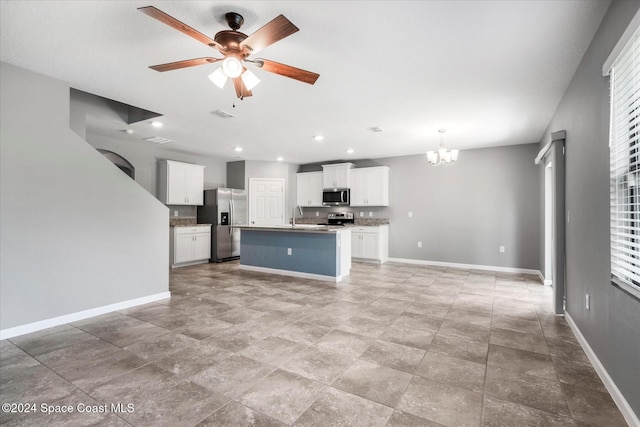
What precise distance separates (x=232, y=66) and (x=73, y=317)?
3158 mm

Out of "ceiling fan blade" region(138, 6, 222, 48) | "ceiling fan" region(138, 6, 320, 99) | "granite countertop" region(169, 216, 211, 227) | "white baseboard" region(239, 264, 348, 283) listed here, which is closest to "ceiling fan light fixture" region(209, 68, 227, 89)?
"ceiling fan" region(138, 6, 320, 99)

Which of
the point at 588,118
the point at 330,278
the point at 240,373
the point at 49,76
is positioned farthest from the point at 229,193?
the point at 588,118

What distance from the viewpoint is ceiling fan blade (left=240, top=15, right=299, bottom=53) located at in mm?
1775

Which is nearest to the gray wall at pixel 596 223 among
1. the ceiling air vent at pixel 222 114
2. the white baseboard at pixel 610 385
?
the white baseboard at pixel 610 385

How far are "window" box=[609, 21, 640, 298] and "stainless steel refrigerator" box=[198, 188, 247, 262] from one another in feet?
21.5

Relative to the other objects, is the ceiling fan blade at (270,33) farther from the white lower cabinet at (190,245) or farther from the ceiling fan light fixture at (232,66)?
the white lower cabinet at (190,245)

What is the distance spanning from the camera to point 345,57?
262 cm

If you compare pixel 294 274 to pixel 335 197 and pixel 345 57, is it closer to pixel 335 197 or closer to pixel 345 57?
pixel 335 197

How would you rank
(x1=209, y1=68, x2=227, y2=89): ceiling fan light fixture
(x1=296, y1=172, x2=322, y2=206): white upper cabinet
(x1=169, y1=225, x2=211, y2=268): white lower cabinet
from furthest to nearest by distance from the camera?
(x1=296, y1=172, x2=322, y2=206): white upper cabinet < (x1=169, y1=225, x2=211, y2=268): white lower cabinet < (x1=209, y1=68, x2=227, y2=89): ceiling fan light fixture

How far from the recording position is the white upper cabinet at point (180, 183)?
20.8ft

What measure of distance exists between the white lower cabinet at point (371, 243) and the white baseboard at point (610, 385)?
4.15 metres


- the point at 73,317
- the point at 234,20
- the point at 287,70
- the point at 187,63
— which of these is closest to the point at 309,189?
the point at 73,317

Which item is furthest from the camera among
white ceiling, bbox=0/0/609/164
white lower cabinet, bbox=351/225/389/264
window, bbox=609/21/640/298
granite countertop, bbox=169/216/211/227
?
white lower cabinet, bbox=351/225/389/264

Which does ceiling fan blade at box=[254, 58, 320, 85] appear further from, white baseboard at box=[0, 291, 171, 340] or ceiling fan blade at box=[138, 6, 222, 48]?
white baseboard at box=[0, 291, 171, 340]
